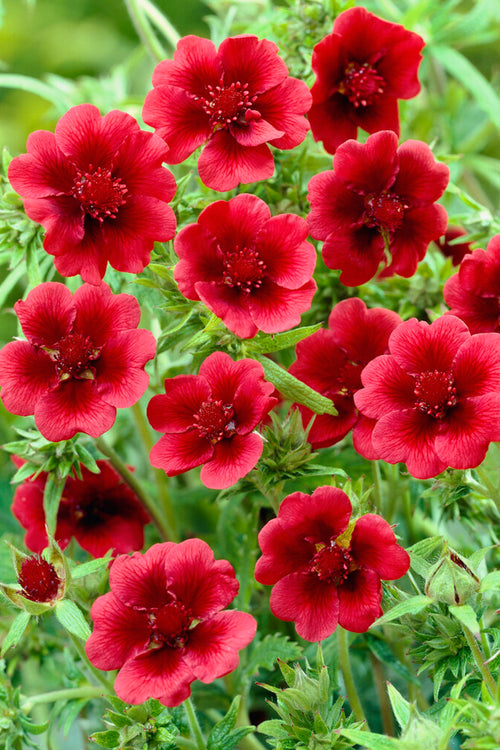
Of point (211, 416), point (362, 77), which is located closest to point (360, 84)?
point (362, 77)

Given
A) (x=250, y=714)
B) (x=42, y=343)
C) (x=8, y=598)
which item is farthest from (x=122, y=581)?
(x=250, y=714)

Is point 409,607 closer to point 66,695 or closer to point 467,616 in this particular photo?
point 467,616

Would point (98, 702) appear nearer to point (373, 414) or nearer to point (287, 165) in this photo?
point (373, 414)

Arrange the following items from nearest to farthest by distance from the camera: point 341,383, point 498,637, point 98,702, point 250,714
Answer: point 498,637, point 341,383, point 98,702, point 250,714

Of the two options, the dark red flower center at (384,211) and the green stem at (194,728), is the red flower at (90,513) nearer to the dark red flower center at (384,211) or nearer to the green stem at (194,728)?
the green stem at (194,728)

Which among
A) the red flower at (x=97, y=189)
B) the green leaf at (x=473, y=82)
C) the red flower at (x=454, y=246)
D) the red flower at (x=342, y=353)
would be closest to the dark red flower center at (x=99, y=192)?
the red flower at (x=97, y=189)

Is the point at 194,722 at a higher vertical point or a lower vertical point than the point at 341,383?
lower

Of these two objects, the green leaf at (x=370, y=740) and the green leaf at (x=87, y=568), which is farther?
the green leaf at (x=87, y=568)
